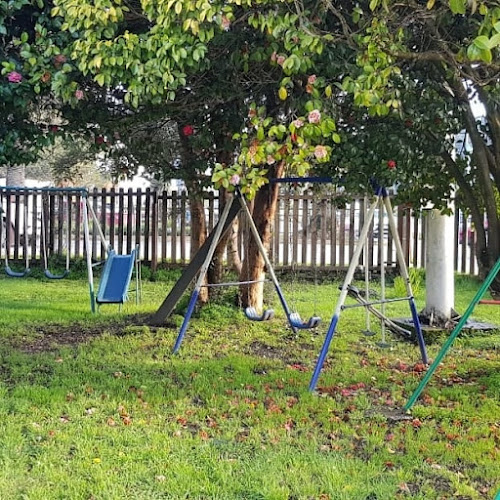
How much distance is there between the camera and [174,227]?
41.2 feet

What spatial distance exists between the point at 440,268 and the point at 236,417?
12.9ft

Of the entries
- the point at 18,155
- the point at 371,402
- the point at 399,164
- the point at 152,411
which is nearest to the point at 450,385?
the point at 371,402

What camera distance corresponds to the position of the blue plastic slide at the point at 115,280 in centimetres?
779

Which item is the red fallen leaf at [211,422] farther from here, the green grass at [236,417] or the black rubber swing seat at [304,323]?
the black rubber swing seat at [304,323]

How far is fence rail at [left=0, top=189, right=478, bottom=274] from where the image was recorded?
1225 cm

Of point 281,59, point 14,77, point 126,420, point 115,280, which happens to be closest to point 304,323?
point 126,420

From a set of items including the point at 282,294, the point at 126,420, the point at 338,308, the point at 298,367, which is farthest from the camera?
the point at 282,294

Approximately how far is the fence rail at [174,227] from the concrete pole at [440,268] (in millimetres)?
4378

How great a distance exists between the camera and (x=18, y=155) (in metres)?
5.48

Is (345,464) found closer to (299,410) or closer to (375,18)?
(299,410)

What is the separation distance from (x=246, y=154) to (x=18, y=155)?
215 cm

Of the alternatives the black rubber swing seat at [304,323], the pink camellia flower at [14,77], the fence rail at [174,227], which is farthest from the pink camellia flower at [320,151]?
the fence rail at [174,227]

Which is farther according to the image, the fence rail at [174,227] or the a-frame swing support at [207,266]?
the fence rail at [174,227]

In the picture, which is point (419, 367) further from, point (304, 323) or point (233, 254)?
point (233, 254)
